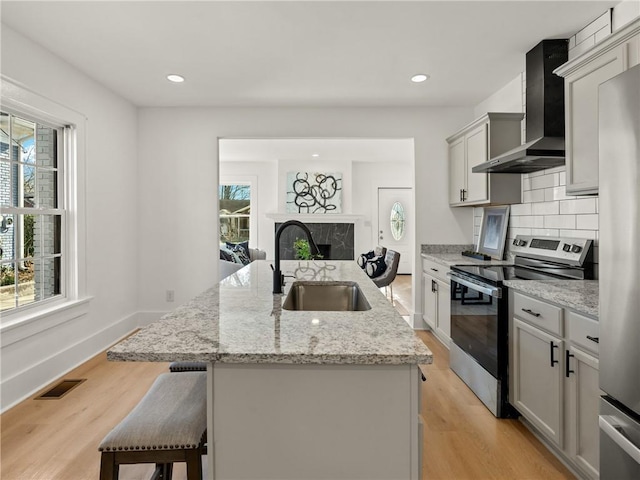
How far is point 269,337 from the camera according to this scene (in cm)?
108

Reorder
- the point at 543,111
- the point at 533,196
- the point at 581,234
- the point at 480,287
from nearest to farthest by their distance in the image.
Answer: the point at 480,287 → the point at 581,234 → the point at 543,111 → the point at 533,196

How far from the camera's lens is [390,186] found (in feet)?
27.9

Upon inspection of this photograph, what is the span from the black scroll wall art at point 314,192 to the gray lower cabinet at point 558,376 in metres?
5.88

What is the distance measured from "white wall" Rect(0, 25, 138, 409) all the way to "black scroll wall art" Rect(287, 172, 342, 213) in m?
3.92

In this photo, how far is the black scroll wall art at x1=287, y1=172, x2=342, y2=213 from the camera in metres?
Answer: 7.86

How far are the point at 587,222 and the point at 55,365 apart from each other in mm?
3948

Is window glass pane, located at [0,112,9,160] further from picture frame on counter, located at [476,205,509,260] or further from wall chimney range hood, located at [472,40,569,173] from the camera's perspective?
picture frame on counter, located at [476,205,509,260]

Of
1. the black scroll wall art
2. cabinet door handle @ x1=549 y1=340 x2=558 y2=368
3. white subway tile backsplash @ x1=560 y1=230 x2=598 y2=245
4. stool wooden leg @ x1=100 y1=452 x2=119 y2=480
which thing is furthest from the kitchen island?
the black scroll wall art

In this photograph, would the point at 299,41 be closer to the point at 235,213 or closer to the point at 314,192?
the point at 314,192

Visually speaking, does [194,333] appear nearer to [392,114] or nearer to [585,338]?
[585,338]

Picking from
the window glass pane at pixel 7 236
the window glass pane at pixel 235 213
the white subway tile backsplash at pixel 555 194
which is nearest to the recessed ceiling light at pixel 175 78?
the window glass pane at pixel 7 236

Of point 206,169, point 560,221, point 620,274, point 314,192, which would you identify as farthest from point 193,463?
point 314,192

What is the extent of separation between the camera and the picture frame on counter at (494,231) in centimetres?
353

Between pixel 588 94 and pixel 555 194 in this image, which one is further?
pixel 555 194
